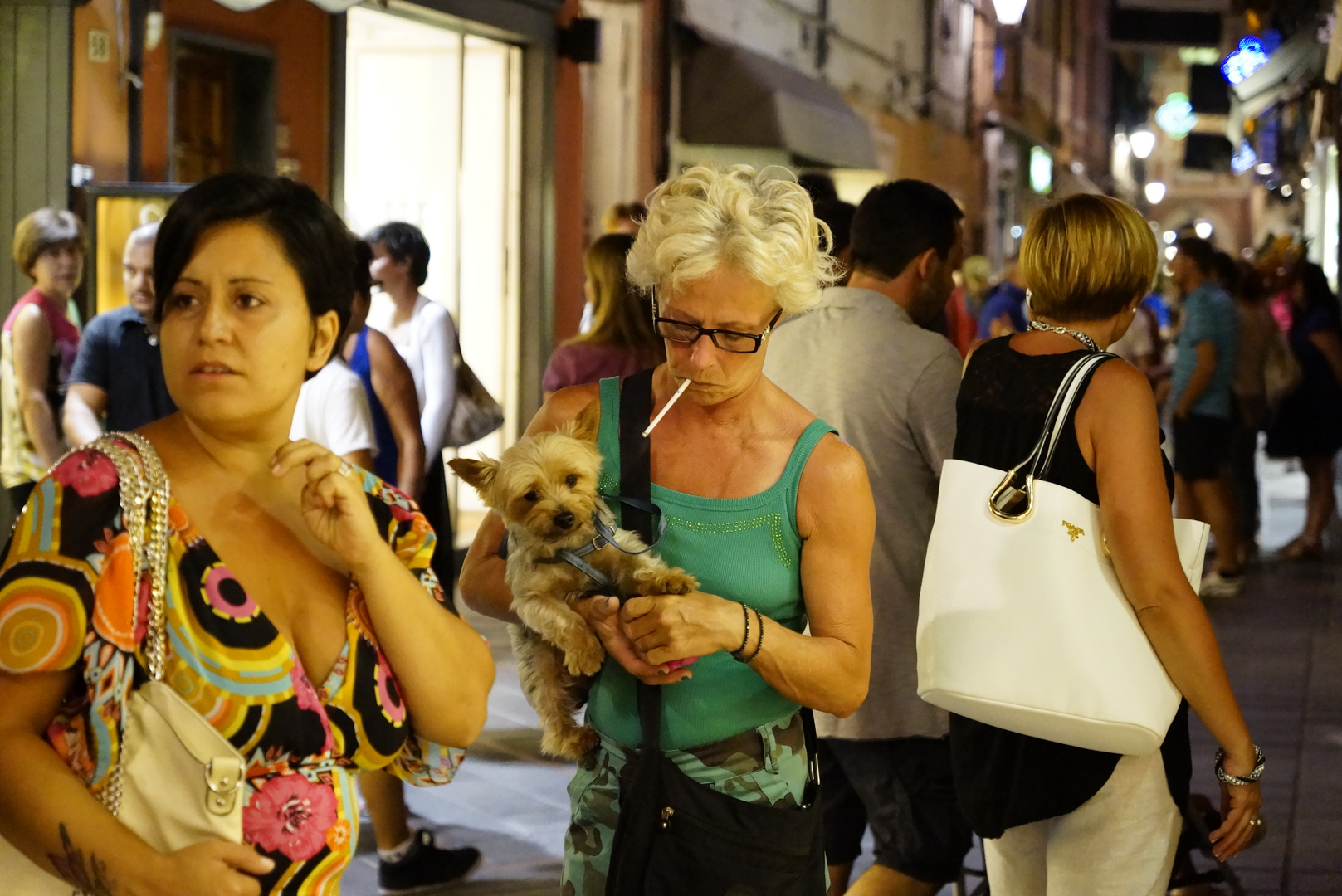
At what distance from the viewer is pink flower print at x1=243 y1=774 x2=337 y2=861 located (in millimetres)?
1728

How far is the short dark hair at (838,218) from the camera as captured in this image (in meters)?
4.34

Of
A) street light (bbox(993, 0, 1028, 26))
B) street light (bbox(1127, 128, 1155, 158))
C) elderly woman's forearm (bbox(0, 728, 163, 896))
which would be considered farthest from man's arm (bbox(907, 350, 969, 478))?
street light (bbox(1127, 128, 1155, 158))

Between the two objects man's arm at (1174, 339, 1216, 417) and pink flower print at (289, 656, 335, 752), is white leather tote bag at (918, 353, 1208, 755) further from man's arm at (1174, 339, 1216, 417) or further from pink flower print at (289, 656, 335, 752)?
man's arm at (1174, 339, 1216, 417)

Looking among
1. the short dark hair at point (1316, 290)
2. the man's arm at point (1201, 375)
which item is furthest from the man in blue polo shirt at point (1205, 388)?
the short dark hair at point (1316, 290)

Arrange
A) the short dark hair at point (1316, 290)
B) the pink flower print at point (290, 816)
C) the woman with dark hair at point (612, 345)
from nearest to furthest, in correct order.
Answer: the pink flower print at point (290, 816) < the woman with dark hair at point (612, 345) < the short dark hair at point (1316, 290)

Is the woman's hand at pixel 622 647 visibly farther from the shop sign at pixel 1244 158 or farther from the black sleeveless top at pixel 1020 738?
the shop sign at pixel 1244 158

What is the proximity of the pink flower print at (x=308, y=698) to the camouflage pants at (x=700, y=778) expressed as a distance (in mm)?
562

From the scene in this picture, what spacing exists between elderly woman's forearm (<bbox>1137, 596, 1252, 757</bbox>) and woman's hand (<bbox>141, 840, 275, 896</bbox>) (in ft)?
5.31

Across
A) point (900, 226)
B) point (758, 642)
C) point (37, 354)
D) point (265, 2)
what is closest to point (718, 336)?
point (758, 642)

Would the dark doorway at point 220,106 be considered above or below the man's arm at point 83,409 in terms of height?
above

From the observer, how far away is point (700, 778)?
2.18 m

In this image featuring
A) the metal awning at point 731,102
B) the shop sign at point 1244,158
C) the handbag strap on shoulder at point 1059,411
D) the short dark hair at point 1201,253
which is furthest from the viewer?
the shop sign at point 1244,158

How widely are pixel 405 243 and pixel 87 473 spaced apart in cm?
465

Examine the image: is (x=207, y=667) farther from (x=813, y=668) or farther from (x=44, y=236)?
(x=44, y=236)
